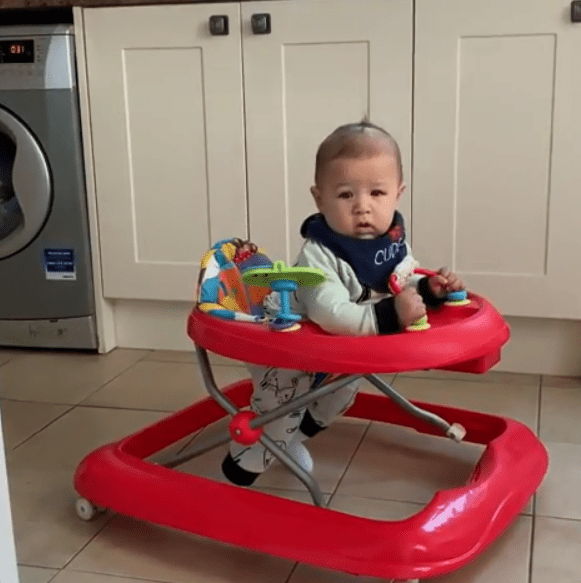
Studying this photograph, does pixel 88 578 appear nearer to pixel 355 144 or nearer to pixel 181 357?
pixel 355 144

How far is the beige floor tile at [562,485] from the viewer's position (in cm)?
145

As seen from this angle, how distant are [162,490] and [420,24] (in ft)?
3.97

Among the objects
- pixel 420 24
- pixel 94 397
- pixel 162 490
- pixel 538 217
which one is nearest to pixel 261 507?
pixel 162 490

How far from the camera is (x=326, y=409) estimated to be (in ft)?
5.28

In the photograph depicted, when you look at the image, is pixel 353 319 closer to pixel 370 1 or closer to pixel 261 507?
pixel 261 507

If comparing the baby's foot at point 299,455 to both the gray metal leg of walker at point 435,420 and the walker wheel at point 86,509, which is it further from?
the walker wheel at point 86,509

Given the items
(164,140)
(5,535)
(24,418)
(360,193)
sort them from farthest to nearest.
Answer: (164,140), (24,418), (360,193), (5,535)

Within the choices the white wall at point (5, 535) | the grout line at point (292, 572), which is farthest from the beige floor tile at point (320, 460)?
the white wall at point (5, 535)

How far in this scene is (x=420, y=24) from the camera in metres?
1.96

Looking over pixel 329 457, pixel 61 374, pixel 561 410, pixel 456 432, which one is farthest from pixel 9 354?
pixel 561 410

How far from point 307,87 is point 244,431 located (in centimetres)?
103

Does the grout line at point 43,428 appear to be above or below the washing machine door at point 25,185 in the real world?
below

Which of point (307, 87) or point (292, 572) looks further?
point (307, 87)

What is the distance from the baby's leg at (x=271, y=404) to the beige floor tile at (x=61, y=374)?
0.70 m
